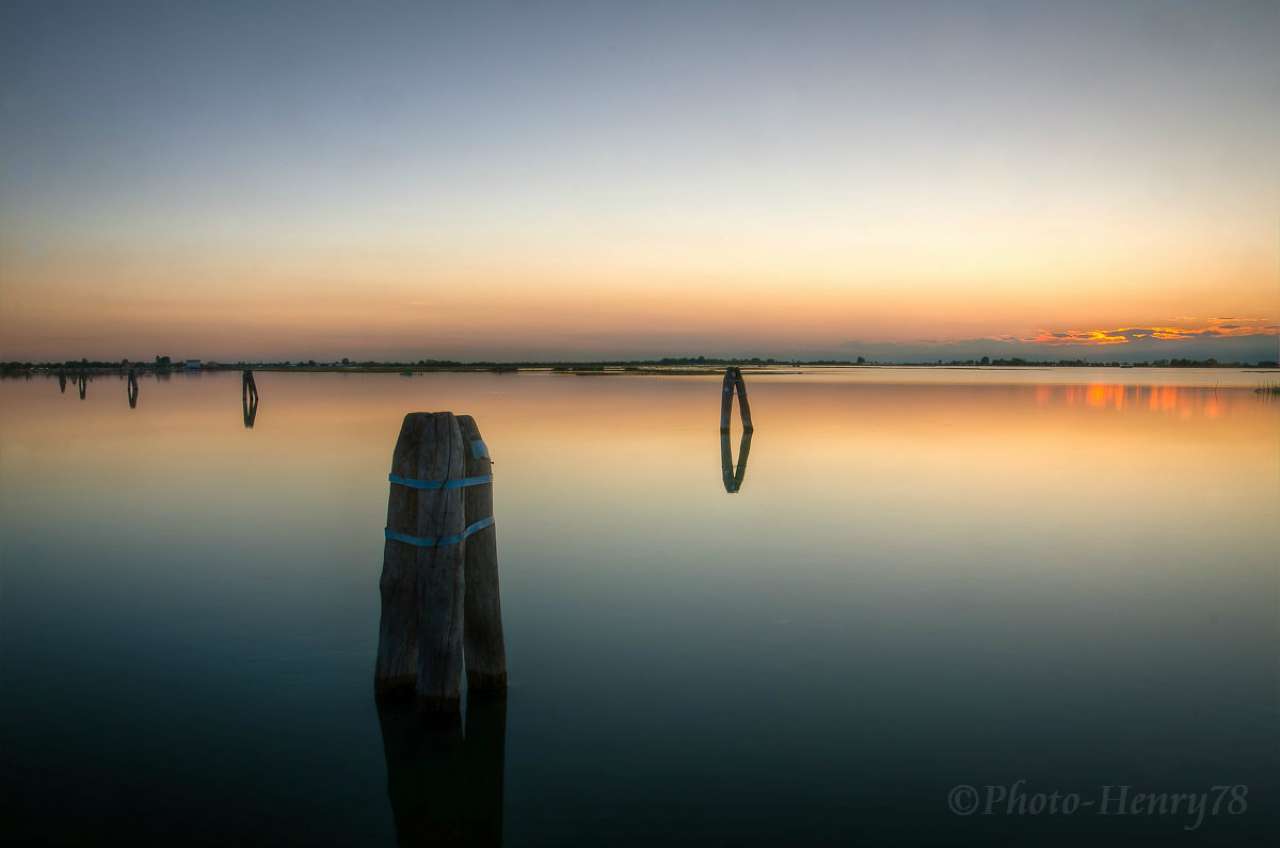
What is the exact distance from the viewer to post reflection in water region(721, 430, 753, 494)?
16.9m

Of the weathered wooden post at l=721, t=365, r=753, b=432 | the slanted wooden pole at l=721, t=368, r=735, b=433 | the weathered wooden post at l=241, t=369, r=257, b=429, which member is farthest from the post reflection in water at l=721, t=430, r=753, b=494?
the weathered wooden post at l=241, t=369, r=257, b=429

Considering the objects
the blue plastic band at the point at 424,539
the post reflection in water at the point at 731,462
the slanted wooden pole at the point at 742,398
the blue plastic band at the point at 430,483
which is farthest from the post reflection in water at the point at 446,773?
the slanted wooden pole at the point at 742,398

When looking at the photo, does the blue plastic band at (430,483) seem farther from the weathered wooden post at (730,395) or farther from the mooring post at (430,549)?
the weathered wooden post at (730,395)

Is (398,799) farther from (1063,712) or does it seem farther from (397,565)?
(1063,712)

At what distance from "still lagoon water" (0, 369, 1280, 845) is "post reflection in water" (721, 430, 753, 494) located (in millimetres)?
771

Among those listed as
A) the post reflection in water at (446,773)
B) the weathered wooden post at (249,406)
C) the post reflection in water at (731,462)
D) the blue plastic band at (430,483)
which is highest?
the blue plastic band at (430,483)

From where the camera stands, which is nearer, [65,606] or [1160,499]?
[65,606]

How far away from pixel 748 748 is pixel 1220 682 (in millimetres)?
3966

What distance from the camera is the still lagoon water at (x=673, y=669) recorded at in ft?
14.9

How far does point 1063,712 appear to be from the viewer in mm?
5754

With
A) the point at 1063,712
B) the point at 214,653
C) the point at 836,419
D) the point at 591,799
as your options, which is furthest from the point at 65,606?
the point at 836,419

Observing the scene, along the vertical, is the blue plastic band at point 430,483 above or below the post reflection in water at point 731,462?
above

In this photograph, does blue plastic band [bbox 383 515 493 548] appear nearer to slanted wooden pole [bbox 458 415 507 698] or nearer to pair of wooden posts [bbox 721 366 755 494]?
slanted wooden pole [bbox 458 415 507 698]

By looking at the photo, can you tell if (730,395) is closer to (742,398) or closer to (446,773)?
(742,398)
